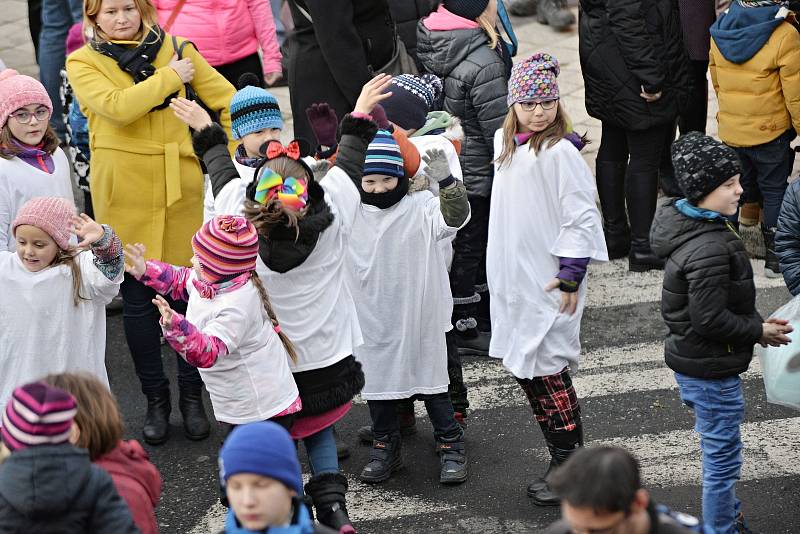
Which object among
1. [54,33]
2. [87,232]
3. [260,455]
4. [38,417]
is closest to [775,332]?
[260,455]

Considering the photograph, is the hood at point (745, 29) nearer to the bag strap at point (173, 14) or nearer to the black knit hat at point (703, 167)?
the black knit hat at point (703, 167)

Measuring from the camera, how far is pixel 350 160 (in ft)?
17.5

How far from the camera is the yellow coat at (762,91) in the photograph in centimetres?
742

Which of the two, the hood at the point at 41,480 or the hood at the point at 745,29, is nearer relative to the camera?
the hood at the point at 41,480

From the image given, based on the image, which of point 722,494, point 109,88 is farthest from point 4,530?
point 109,88

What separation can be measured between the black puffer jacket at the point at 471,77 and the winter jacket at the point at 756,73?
1.63 meters

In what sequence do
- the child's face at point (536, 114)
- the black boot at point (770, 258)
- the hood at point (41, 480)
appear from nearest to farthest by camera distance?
the hood at point (41, 480) → the child's face at point (536, 114) → the black boot at point (770, 258)

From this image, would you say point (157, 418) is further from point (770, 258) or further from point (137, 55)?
point (770, 258)

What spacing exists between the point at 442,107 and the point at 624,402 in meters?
1.96

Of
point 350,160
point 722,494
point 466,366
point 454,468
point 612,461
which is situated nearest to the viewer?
point 612,461

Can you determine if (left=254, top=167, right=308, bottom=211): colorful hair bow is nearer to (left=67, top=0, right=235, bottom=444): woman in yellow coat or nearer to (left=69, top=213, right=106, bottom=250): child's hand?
(left=69, top=213, right=106, bottom=250): child's hand

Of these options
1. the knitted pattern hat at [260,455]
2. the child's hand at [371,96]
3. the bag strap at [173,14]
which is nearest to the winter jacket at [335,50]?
the bag strap at [173,14]

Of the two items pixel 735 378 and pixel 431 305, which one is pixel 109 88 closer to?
pixel 431 305

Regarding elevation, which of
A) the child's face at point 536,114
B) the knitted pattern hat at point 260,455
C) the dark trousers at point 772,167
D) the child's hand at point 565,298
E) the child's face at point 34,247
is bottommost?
the dark trousers at point 772,167
